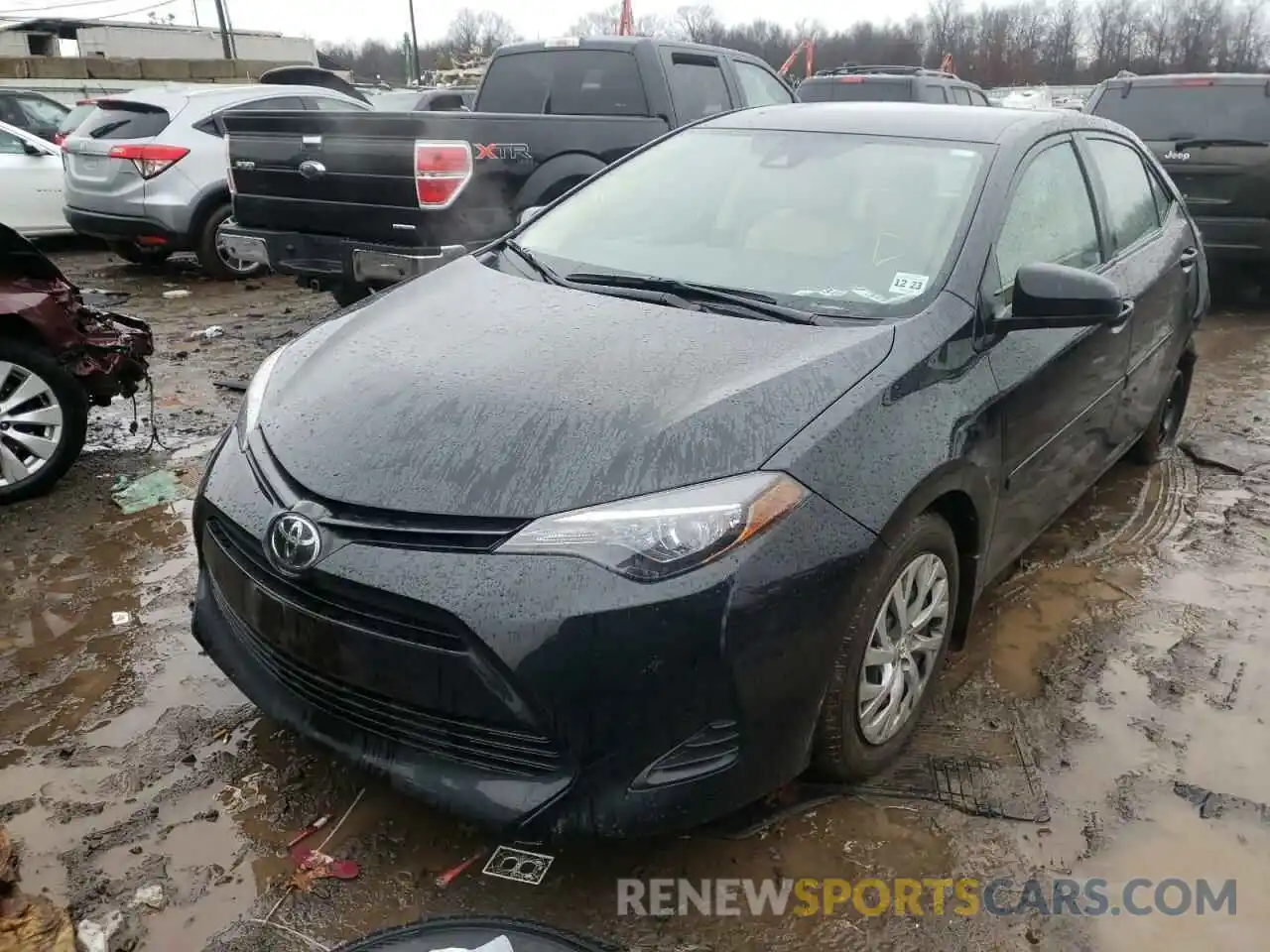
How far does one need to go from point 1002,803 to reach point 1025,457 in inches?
41.7

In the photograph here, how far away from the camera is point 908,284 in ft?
9.62

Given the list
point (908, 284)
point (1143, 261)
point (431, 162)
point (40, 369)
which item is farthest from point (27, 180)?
point (1143, 261)

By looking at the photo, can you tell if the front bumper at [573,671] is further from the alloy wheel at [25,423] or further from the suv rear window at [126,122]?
the suv rear window at [126,122]

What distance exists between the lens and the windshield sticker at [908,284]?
9.52 ft

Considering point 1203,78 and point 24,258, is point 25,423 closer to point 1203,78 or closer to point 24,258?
point 24,258

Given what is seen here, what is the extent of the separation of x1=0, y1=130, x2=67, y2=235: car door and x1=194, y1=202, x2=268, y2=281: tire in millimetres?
2181

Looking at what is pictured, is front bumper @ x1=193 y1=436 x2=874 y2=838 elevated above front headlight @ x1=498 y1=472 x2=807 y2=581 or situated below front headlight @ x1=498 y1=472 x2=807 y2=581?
below

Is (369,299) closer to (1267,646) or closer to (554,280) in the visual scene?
(554,280)

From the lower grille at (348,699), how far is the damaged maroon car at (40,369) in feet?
7.77

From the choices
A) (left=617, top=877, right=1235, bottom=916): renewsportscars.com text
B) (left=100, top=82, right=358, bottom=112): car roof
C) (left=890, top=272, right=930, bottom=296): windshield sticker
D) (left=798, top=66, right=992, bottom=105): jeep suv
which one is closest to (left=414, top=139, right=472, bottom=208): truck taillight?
(left=890, top=272, right=930, bottom=296): windshield sticker

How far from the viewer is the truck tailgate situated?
5.99m

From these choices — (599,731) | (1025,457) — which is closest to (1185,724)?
(1025,457)

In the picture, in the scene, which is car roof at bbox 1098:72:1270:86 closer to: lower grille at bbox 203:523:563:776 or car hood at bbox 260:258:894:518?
car hood at bbox 260:258:894:518

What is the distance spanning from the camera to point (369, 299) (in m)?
3.36
